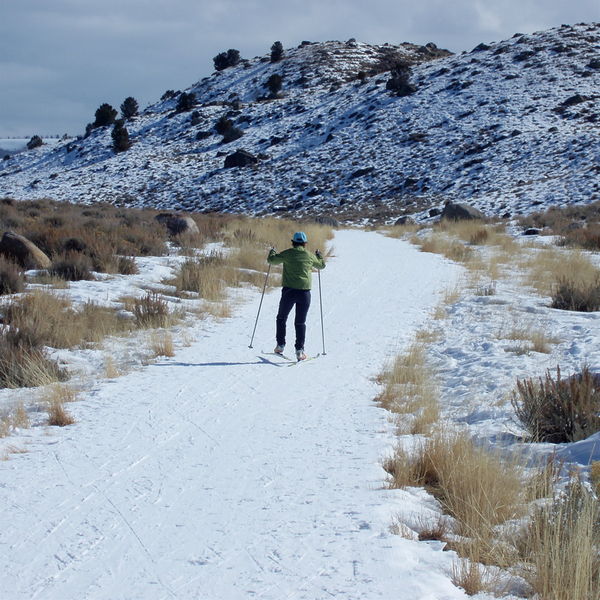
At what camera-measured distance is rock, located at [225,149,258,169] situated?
5853 cm

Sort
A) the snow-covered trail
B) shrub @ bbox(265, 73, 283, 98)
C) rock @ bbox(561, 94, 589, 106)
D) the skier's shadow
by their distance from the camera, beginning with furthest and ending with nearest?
shrub @ bbox(265, 73, 283, 98) → rock @ bbox(561, 94, 589, 106) → the skier's shadow → the snow-covered trail

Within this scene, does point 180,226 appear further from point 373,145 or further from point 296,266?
point 373,145

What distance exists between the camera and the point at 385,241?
25344 millimetres

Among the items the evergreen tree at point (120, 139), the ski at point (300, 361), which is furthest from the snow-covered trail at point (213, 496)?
the evergreen tree at point (120, 139)

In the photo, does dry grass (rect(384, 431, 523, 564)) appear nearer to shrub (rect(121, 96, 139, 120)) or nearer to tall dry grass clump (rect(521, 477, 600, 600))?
tall dry grass clump (rect(521, 477, 600, 600))

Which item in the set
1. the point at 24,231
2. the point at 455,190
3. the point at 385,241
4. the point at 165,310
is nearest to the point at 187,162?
the point at 455,190

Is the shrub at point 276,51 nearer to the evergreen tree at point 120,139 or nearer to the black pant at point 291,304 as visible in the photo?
the evergreen tree at point 120,139

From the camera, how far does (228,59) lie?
9381cm

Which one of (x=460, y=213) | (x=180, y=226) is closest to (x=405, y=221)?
(x=460, y=213)

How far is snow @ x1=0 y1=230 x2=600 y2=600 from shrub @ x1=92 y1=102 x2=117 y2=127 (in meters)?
80.4

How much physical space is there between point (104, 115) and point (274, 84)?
23.7 meters

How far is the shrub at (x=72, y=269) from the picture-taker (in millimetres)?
11195

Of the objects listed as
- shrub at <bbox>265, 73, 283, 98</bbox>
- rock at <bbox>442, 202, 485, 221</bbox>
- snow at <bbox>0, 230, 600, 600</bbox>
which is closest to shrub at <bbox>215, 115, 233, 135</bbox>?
shrub at <bbox>265, 73, 283, 98</bbox>

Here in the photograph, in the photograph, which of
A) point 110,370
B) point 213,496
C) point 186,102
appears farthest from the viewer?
point 186,102
